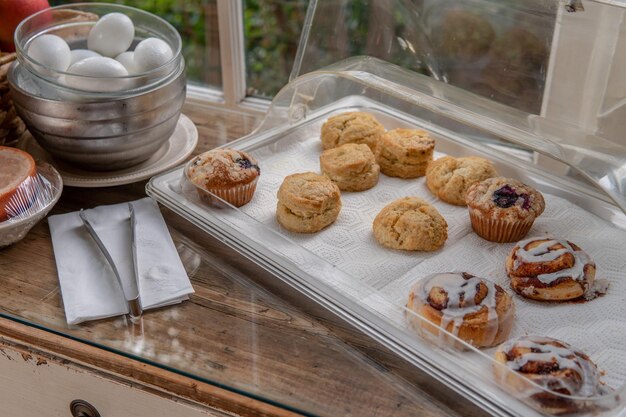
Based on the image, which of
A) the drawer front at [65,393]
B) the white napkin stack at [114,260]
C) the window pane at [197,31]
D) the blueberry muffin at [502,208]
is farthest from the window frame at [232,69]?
the drawer front at [65,393]

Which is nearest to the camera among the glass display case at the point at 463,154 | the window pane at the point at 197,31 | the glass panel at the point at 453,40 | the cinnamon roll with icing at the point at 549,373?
the cinnamon roll with icing at the point at 549,373

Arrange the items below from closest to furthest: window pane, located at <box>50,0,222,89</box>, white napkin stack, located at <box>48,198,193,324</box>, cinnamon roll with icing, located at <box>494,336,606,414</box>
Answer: cinnamon roll with icing, located at <box>494,336,606,414</box> < white napkin stack, located at <box>48,198,193,324</box> < window pane, located at <box>50,0,222,89</box>

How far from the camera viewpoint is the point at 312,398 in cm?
85

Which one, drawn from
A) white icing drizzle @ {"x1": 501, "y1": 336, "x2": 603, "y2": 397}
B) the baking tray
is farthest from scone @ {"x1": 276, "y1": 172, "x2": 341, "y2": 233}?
white icing drizzle @ {"x1": 501, "y1": 336, "x2": 603, "y2": 397}

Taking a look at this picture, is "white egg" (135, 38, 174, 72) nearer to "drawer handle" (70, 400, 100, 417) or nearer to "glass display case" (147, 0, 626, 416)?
"glass display case" (147, 0, 626, 416)

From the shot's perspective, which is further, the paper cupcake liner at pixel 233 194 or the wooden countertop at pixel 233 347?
the paper cupcake liner at pixel 233 194

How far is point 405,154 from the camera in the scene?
119 centimetres

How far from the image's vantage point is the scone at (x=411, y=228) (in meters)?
1.03

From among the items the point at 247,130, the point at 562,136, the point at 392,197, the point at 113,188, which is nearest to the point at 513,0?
the point at 562,136

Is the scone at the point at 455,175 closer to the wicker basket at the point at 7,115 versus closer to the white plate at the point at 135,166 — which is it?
the white plate at the point at 135,166

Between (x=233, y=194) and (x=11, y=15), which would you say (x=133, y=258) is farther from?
(x=11, y=15)

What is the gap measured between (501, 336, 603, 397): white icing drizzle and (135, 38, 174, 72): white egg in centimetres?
70

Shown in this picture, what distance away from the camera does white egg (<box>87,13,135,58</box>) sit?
1.23m

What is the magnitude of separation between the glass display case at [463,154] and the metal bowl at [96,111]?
82 millimetres
